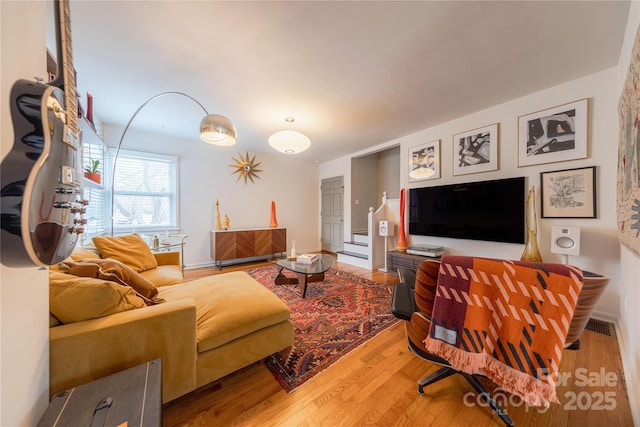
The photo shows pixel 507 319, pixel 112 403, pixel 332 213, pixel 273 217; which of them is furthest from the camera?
pixel 332 213

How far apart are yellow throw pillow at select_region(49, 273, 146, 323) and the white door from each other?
4464mm

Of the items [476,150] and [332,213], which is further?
[332,213]

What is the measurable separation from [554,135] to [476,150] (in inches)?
28.9

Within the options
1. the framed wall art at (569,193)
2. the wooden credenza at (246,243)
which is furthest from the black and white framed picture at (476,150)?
the wooden credenza at (246,243)

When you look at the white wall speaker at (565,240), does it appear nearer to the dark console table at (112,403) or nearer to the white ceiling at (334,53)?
the white ceiling at (334,53)

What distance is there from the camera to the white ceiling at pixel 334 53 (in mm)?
1475

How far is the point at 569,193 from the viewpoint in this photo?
2281mm

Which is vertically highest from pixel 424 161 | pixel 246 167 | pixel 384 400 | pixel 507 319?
pixel 246 167

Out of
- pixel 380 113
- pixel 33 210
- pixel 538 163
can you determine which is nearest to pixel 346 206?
pixel 380 113

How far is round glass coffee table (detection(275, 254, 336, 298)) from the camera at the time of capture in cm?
255

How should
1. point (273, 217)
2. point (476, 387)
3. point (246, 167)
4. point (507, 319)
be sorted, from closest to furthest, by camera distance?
point (507, 319)
point (476, 387)
point (246, 167)
point (273, 217)

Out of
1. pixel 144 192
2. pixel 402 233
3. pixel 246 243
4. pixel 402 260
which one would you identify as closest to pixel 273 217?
pixel 246 243

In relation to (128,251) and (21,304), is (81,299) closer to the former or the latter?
(21,304)

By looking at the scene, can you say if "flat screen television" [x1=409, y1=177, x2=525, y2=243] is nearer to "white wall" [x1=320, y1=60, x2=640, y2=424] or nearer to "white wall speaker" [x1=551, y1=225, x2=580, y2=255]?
"white wall" [x1=320, y1=60, x2=640, y2=424]
